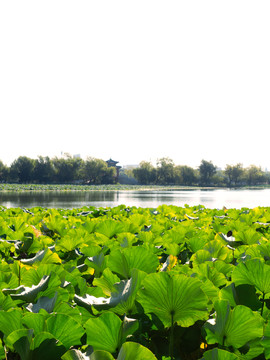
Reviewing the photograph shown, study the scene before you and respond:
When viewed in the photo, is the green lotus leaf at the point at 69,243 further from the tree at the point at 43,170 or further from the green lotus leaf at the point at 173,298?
the tree at the point at 43,170

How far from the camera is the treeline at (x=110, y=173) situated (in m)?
71.1

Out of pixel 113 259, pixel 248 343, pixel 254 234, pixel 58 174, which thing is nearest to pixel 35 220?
pixel 254 234

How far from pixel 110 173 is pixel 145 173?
32.7 feet

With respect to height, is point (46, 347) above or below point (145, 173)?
below

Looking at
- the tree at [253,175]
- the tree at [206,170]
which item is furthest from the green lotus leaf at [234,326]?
the tree at [253,175]

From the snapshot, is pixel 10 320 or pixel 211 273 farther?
pixel 211 273

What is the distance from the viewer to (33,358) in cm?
57

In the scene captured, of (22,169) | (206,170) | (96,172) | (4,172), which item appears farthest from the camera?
(206,170)

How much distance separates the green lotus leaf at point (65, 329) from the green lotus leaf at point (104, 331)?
0.02 metres

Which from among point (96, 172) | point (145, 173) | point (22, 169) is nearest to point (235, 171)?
point (145, 173)

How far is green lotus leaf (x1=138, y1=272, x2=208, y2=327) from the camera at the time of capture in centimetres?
63

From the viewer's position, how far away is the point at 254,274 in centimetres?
79

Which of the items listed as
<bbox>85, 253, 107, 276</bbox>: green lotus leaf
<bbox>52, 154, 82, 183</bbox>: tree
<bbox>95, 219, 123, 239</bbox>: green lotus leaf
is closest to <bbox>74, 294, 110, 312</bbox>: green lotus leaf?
<bbox>85, 253, 107, 276</bbox>: green lotus leaf

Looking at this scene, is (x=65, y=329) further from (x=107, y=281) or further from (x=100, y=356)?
(x=107, y=281)
